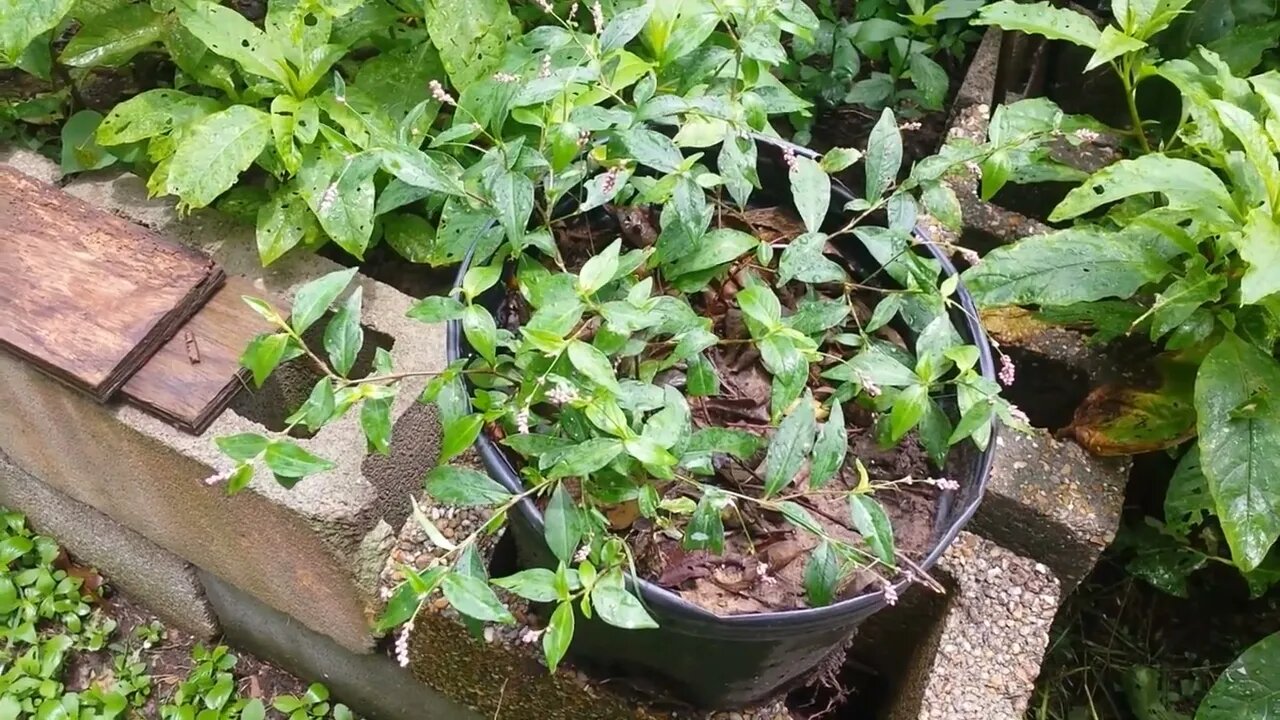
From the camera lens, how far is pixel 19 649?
77.9 inches

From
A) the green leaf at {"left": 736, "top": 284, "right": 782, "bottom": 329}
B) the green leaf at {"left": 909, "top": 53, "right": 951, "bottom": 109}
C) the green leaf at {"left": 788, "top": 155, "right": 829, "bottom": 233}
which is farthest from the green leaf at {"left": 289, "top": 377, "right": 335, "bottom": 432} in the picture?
the green leaf at {"left": 909, "top": 53, "right": 951, "bottom": 109}

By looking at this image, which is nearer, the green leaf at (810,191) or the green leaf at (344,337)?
the green leaf at (344,337)

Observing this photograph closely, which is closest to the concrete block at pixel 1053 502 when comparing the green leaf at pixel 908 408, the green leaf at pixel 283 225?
the green leaf at pixel 908 408

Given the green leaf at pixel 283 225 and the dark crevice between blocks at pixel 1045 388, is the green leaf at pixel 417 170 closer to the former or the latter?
the green leaf at pixel 283 225

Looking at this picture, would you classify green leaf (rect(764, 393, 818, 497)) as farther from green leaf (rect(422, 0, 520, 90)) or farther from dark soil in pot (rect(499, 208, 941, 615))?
green leaf (rect(422, 0, 520, 90))

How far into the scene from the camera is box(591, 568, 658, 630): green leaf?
3.24 feet

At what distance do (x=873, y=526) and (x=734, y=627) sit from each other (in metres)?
0.18

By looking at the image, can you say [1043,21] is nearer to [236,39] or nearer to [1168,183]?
[1168,183]

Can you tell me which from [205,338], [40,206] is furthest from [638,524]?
[40,206]

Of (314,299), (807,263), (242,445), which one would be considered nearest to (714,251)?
(807,263)

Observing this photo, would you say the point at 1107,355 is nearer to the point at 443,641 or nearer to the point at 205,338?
the point at 443,641

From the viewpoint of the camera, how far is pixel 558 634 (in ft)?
3.27

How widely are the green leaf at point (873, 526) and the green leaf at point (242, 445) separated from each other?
0.61 m

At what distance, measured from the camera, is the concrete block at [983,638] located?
1.37 metres
